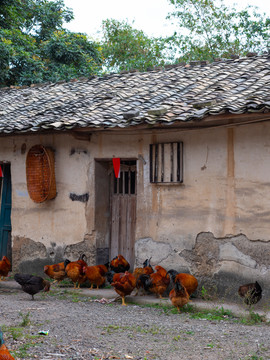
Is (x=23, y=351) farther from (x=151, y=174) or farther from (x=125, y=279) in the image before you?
(x=151, y=174)

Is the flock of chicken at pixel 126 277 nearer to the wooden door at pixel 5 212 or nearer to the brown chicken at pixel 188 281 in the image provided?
the brown chicken at pixel 188 281

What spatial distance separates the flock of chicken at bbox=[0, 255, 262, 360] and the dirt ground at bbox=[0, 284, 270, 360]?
279mm

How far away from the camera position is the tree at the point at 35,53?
17.0 metres

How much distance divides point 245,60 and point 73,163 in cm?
439

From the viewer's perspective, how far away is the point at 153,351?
528 cm

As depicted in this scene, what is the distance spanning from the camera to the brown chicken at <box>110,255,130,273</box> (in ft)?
29.0

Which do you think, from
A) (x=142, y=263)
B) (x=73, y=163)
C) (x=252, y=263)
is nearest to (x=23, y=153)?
(x=73, y=163)

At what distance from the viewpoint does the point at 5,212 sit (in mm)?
11141

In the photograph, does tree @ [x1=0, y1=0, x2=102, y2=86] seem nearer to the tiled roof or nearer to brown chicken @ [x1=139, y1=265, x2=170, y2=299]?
the tiled roof

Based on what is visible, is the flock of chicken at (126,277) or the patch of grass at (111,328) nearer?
the patch of grass at (111,328)

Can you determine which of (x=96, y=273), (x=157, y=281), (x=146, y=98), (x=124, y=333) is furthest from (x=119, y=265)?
(x=146, y=98)

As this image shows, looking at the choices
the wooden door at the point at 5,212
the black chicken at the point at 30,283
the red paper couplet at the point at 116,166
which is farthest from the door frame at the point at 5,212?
the red paper couplet at the point at 116,166

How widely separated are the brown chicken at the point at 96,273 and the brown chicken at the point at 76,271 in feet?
0.34

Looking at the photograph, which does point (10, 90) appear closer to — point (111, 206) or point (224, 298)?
point (111, 206)
